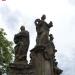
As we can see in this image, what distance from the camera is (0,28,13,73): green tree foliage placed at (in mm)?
32503

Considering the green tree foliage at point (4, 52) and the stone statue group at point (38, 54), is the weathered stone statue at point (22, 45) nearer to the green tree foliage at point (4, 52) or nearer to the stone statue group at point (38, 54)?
the stone statue group at point (38, 54)

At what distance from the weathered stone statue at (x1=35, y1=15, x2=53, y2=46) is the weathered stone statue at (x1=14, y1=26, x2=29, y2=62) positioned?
65cm

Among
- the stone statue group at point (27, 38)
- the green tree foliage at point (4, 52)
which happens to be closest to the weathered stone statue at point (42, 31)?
the stone statue group at point (27, 38)

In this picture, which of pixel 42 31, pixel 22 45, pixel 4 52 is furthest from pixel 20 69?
pixel 4 52

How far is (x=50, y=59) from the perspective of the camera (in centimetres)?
1705

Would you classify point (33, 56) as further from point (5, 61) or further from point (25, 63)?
point (5, 61)

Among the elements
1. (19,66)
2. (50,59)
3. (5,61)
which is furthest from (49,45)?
(5,61)

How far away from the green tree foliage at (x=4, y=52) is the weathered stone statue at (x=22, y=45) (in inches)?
590

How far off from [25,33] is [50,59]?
2017 millimetres

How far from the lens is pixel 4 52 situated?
3362 centimetres

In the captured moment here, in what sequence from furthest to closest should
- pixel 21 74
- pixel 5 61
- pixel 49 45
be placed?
pixel 5 61 → pixel 49 45 → pixel 21 74

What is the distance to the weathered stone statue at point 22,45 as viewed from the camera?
16.8m

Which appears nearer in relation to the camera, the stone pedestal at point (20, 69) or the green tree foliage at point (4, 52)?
the stone pedestal at point (20, 69)

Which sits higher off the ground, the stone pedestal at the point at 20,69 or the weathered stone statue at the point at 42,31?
the weathered stone statue at the point at 42,31
